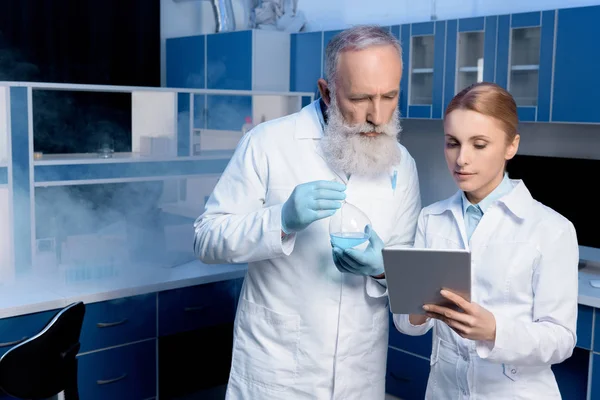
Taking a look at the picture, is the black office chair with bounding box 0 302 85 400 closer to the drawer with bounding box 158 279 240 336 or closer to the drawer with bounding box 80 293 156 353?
the drawer with bounding box 80 293 156 353

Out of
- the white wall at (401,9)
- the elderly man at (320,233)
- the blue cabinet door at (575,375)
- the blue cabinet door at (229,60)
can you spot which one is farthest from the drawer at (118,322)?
the white wall at (401,9)

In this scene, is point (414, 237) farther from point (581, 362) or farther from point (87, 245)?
point (87, 245)

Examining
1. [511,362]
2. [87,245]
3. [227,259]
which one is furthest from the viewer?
[87,245]

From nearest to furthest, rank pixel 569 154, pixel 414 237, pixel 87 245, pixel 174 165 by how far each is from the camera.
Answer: pixel 414 237 < pixel 87 245 < pixel 174 165 < pixel 569 154

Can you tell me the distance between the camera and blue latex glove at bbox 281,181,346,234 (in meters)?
1.47

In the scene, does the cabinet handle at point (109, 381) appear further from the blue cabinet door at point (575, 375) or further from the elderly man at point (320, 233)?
the blue cabinet door at point (575, 375)

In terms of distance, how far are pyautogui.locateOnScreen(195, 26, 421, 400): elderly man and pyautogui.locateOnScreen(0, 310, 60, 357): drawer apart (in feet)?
2.95

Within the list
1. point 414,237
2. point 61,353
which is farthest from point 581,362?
point 61,353

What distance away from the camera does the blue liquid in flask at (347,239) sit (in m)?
1.52

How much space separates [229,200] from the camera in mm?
1647

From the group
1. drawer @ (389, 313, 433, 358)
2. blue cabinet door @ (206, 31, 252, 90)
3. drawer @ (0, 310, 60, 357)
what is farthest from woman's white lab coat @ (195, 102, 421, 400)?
blue cabinet door @ (206, 31, 252, 90)

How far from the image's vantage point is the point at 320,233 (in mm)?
1676

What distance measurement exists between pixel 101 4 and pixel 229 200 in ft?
12.3

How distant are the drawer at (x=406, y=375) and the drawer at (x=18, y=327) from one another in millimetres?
1685
